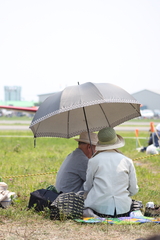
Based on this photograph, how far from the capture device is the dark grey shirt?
5465 millimetres

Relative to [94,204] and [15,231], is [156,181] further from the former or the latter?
[15,231]

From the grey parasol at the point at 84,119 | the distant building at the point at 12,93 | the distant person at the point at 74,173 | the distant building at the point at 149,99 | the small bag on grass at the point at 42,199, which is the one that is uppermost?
the grey parasol at the point at 84,119

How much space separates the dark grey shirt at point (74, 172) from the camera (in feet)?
17.9

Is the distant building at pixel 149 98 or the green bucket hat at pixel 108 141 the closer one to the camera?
the green bucket hat at pixel 108 141

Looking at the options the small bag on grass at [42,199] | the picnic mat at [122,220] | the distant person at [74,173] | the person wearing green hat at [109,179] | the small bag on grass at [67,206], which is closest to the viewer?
the picnic mat at [122,220]

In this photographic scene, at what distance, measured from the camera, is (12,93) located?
6585 inches

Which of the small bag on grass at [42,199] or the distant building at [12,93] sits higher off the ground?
the small bag on grass at [42,199]

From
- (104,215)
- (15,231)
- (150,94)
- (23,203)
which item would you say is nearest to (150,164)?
(23,203)

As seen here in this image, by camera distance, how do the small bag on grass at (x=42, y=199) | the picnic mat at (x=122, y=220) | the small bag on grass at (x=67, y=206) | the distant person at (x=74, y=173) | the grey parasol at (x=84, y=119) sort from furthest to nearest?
the grey parasol at (x=84, y=119) → the distant person at (x=74, y=173) → the small bag on grass at (x=42, y=199) → the small bag on grass at (x=67, y=206) → the picnic mat at (x=122, y=220)

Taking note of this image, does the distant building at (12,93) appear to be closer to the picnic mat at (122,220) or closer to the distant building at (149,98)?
the distant building at (149,98)

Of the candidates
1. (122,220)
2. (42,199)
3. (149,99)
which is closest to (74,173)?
(42,199)

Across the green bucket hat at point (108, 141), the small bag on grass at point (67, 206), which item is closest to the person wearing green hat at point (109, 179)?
the green bucket hat at point (108, 141)

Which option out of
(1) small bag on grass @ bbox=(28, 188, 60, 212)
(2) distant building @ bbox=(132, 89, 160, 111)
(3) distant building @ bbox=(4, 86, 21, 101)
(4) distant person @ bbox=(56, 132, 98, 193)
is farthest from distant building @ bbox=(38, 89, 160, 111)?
(1) small bag on grass @ bbox=(28, 188, 60, 212)

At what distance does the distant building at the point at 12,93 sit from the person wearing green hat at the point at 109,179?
6398 inches
